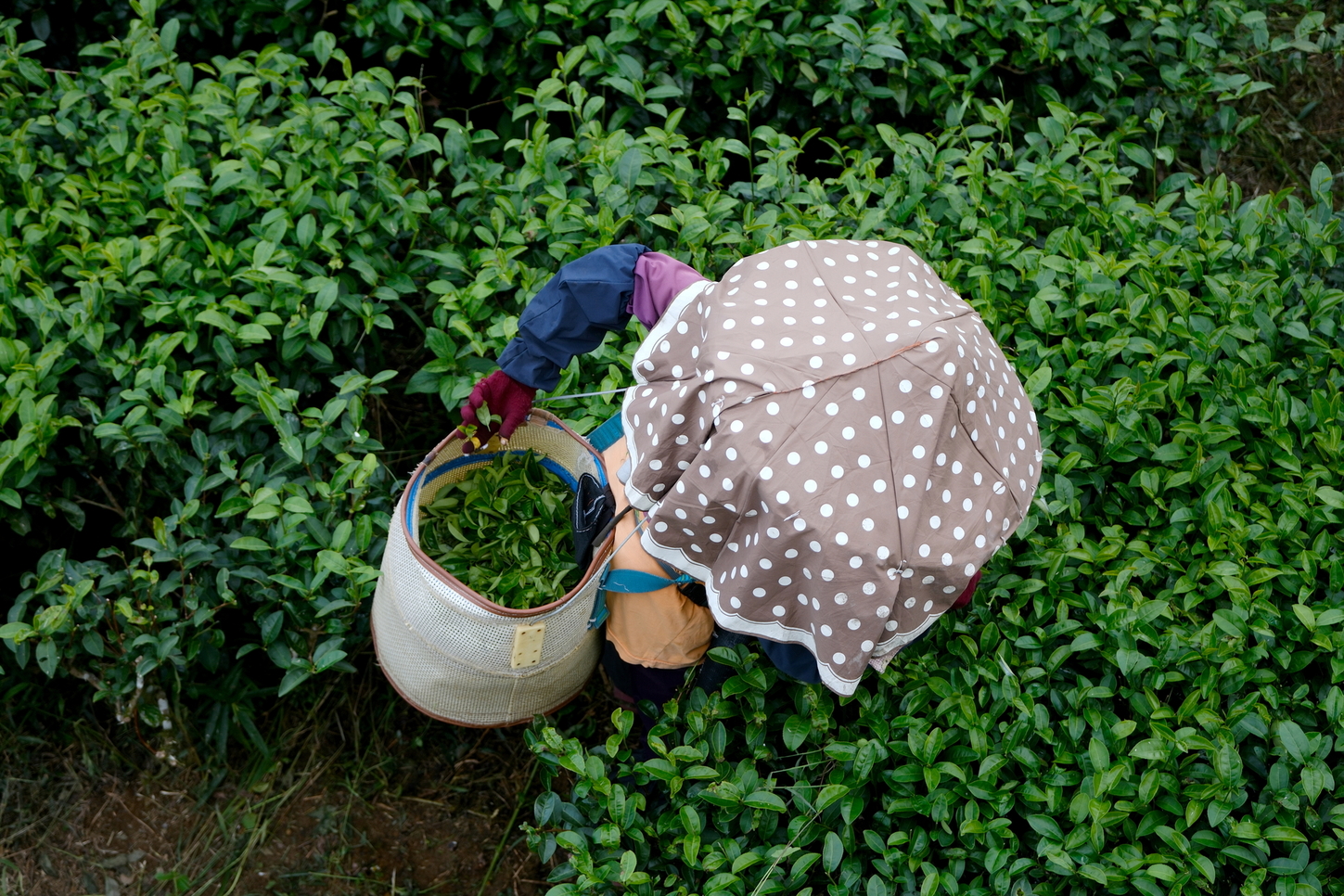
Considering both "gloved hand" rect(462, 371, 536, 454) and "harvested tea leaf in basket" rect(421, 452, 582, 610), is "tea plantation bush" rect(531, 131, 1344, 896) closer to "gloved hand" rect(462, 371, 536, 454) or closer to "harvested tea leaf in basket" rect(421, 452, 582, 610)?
"harvested tea leaf in basket" rect(421, 452, 582, 610)

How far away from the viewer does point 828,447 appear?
1.46 meters

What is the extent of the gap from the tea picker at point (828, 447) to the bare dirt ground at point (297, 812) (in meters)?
0.89

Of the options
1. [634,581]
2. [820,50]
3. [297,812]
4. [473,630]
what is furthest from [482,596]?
[820,50]

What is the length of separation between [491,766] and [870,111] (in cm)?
201

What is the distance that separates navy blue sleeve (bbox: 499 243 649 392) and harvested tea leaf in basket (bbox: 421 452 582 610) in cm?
31

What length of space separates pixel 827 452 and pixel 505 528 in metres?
0.89

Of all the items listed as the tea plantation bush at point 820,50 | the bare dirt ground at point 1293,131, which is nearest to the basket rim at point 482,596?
the tea plantation bush at point 820,50

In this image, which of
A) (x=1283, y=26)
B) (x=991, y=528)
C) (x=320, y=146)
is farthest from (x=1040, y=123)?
(x=320, y=146)

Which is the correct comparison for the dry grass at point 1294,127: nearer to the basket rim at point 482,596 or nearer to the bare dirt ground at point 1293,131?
the bare dirt ground at point 1293,131

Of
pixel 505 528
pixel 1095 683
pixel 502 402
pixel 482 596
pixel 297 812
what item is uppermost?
pixel 502 402

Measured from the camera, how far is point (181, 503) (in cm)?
225

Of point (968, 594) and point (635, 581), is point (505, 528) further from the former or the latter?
point (968, 594)

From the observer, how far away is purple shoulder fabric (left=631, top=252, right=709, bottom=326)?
1791mm

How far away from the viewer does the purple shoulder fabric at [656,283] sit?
70.5 inches
